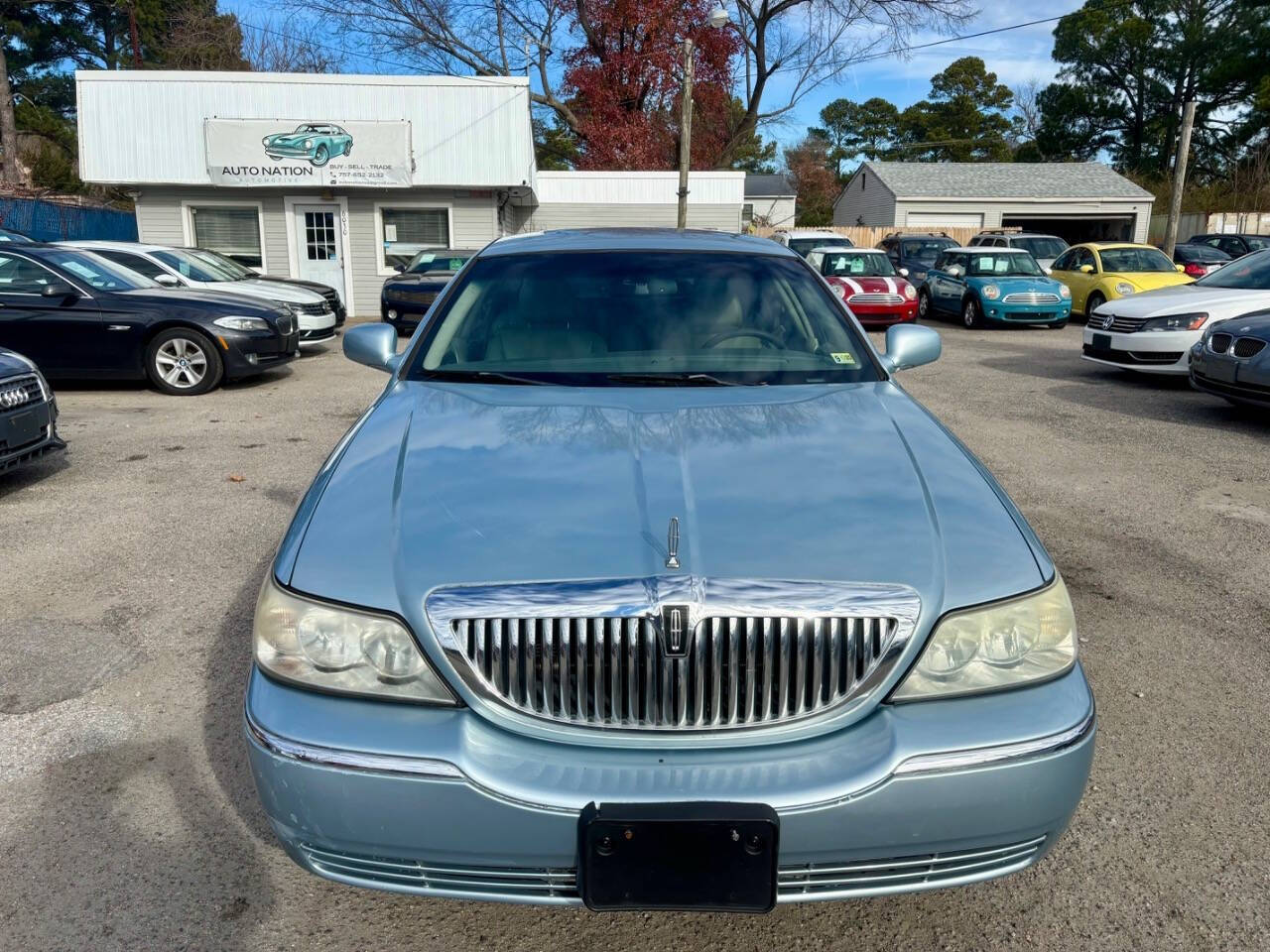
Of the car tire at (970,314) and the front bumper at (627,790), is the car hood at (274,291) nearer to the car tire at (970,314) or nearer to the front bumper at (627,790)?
the car tire at (970,314)

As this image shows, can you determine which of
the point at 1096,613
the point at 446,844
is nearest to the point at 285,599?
the point at 446,844

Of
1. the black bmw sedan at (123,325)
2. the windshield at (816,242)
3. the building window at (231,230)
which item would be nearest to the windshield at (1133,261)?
the windshield at (816,242)

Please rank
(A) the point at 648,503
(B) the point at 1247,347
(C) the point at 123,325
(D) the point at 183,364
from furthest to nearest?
(D) the point at 183,364 < (C) the point at 123,325 < (B) the point at 1247,347 < (A) the point at 648,503

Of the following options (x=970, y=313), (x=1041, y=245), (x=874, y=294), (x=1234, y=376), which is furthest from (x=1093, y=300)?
(x=1234, y=376)

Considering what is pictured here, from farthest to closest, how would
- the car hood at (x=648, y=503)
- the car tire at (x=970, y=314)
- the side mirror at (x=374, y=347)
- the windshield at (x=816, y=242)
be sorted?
the windshield at (x=816, y=242), the car tire at (x=970, y=314), the side mirror at (x=374, y=347), the car hood at (x=648, y=503)

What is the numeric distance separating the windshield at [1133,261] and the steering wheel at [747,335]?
15.0 m

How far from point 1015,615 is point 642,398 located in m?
1.31

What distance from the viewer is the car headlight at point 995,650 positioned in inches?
78.4

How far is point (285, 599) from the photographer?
2074 mm

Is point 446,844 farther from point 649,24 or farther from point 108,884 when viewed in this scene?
point 649,24

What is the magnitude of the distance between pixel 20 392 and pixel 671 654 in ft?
18.4

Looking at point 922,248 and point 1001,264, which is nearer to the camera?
point 1001,264

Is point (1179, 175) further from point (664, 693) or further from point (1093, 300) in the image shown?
point (664, 693)

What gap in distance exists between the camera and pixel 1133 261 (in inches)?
647
